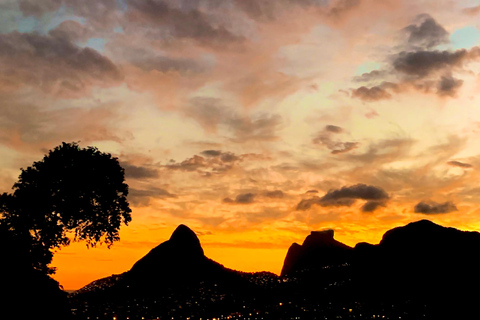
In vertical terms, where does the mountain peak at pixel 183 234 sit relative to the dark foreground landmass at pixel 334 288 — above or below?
above

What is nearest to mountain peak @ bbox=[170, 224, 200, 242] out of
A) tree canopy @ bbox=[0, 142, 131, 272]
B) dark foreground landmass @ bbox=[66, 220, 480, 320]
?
dark foreground landmass @ bbox=[66, 220, 480, 320]

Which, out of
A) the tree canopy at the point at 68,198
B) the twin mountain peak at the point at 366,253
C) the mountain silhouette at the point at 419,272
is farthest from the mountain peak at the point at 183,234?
the tree canopy at the point at 68,198

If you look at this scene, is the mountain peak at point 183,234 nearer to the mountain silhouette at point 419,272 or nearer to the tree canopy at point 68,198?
the mountain silhouette at point 419,272

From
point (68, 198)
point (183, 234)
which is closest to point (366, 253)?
point (183, 234)

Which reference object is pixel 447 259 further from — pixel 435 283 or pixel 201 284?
pixel 201 284

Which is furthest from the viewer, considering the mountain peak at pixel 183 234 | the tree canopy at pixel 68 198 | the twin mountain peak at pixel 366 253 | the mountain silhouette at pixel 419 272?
the mountain peak at pixel 183 234

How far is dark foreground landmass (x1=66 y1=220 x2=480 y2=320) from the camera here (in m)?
89.3

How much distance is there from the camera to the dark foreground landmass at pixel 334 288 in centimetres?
8931

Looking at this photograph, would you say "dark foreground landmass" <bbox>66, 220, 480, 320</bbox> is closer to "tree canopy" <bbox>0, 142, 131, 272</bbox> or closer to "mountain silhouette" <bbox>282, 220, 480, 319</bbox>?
"mountain silhouette" <bbox>282, 220, 480, 319</bbox>

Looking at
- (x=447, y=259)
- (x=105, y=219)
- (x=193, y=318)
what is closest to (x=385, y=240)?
(x=447, y=259)

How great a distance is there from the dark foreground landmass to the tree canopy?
25.2 meters

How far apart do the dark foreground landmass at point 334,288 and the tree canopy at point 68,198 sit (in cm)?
2517

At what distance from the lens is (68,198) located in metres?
52.2

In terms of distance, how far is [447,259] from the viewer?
11025 cm
